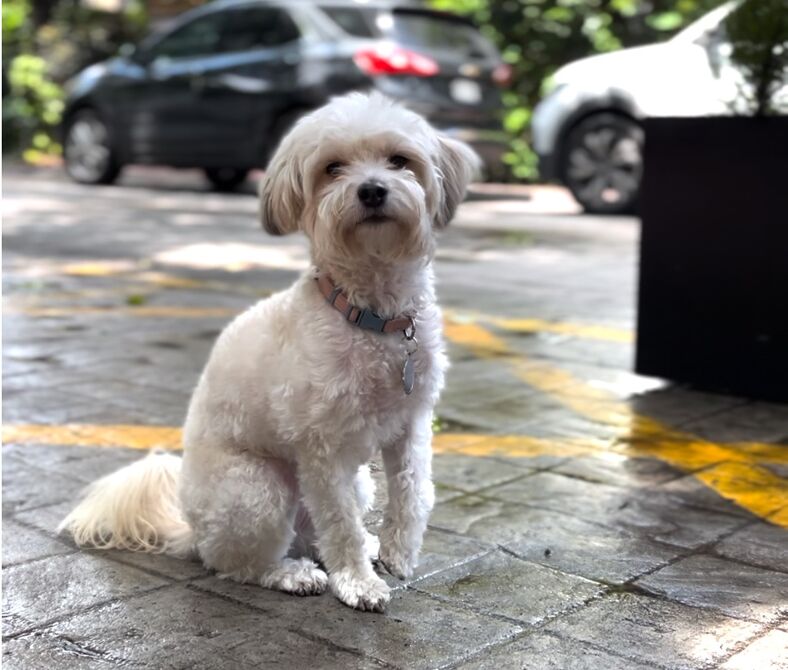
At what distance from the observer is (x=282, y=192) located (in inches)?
123

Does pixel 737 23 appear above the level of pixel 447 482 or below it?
above

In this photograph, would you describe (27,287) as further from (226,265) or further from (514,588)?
(514,588)

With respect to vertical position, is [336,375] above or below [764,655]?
above

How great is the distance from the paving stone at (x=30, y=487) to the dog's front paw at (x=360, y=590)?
50.4 inches

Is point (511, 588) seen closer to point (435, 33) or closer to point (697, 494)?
point (697, 494)

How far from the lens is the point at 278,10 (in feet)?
46.5

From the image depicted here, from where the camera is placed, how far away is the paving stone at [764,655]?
2.76 m

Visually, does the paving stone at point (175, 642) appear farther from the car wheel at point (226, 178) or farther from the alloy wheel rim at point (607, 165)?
the car wheel at point (226, 178)

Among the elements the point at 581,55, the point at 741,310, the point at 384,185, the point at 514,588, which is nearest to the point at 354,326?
the point at 384,185

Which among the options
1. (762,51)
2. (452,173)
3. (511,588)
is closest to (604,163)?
(762,51)

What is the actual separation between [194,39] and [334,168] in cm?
1254

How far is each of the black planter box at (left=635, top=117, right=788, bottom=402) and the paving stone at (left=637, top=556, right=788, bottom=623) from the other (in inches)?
85.6

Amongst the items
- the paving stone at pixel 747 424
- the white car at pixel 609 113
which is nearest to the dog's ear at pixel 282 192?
the paving stone at pixel 747 424

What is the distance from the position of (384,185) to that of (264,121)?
37.1 feet
